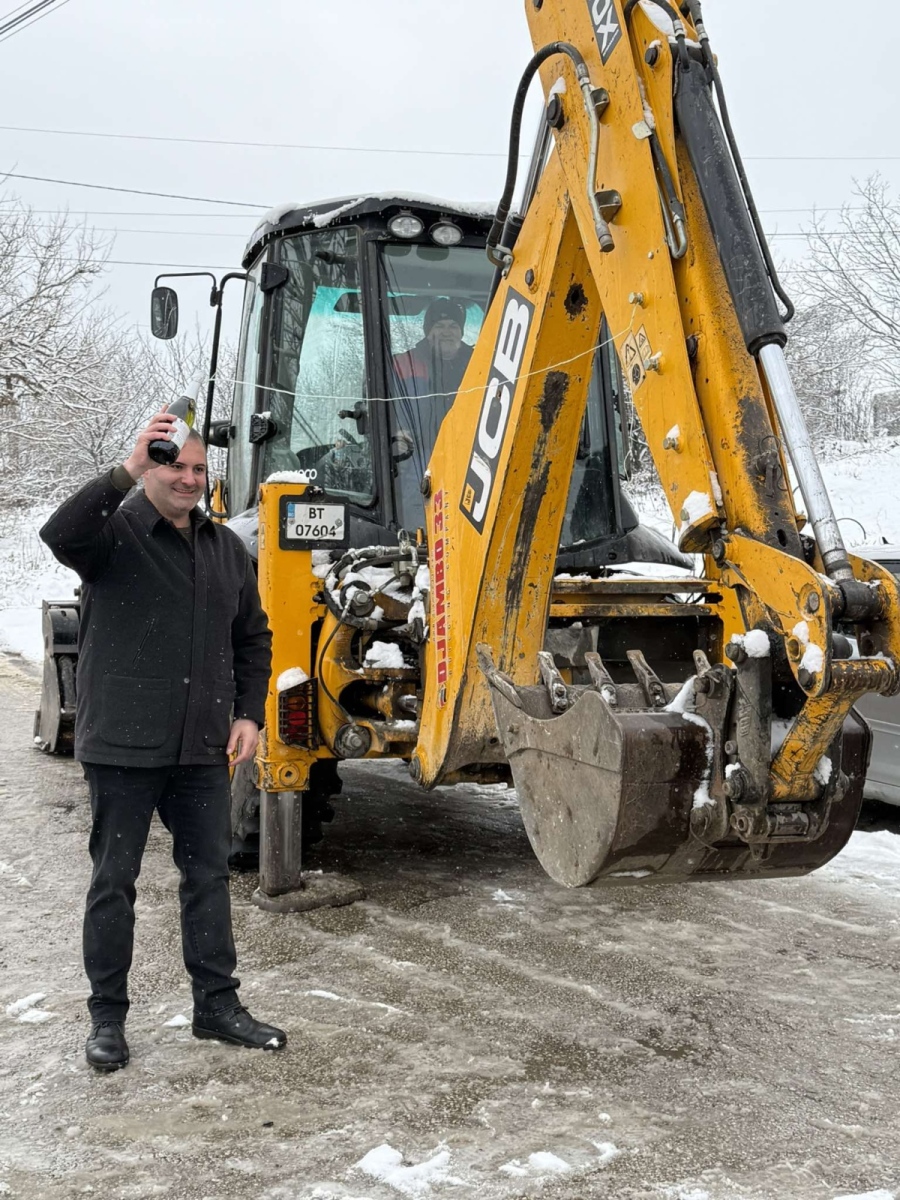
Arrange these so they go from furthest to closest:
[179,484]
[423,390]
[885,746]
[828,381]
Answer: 1. [828,381]
2. [885,746]
3. [423,390]
4. [179,484]

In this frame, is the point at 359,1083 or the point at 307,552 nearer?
the point at 359,1083

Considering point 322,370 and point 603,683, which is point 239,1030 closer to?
point 603,683

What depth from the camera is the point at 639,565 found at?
5590 mm

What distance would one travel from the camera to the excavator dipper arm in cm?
268

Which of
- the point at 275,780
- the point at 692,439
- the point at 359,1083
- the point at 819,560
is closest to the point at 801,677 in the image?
the point at 819,560

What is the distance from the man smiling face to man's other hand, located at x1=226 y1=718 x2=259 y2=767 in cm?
66

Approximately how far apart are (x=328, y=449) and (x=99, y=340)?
1051 inches

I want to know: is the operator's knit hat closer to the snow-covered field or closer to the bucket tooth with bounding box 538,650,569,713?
the bucket tooth with bounding box 538,650,569,713

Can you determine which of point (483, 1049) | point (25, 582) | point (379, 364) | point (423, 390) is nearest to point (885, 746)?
point (423, 390)

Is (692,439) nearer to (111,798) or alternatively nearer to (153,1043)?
(111,798)

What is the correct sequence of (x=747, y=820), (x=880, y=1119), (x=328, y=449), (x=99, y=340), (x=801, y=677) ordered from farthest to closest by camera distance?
(x=99, y=340)
(x=328, y=449)
(x=880, y=1119)
(x=747, y=820)
(x=801, y=677)

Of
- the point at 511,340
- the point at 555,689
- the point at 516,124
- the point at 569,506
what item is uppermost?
the point at 516,124

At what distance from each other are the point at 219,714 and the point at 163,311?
2.84 metres

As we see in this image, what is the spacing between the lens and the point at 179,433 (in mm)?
3277
